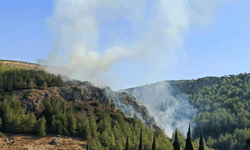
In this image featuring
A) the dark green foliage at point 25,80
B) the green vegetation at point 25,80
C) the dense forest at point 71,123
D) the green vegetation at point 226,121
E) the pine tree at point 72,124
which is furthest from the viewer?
the green vegetation at point 226,121

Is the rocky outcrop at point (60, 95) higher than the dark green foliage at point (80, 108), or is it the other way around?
the rocky outcrop at point (60, 95)

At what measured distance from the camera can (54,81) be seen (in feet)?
345

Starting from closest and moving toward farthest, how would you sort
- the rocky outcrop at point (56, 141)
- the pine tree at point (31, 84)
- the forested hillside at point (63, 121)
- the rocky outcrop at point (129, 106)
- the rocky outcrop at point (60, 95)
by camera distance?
the rocky outcrop at point (56, 141) → the forested hillside at point (63, 121) → the rocky outcrop at point (60, 95) → the pine tree at point (31, 84) → the rocky outcrop at point (129, 106)

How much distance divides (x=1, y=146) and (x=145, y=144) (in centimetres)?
3985

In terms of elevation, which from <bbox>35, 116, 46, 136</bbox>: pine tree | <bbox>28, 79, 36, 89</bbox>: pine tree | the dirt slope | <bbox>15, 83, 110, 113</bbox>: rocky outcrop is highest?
<bbox>28, 79, 36, 89</bbox>: pine tree

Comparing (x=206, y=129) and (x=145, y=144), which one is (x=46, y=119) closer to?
(x=145, y=144)

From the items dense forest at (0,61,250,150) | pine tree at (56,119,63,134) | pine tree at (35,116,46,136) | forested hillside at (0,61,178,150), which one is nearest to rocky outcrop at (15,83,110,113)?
forested hillside at (0,61,178,150)

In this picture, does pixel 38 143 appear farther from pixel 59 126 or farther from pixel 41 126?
pixel 59 126

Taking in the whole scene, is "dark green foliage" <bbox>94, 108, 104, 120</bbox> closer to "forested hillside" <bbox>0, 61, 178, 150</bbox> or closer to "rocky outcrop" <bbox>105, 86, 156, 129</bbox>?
"forested hillside" <bbox>0, 61, 178, 150</bbox>

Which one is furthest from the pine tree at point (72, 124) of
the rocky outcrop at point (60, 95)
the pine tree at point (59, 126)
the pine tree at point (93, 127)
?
the rocky outcrop at point (60, 95)

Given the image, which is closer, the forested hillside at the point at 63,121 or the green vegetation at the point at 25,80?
the forested hillside at the point at 63,121

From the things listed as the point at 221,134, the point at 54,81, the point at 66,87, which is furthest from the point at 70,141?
the point at 221,134

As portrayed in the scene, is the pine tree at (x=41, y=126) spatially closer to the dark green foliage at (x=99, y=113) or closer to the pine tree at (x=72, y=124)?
the pine tree at (x=72, y=124)

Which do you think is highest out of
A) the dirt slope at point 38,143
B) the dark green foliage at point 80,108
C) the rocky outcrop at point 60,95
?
the rocky outcrop at point 60,95
